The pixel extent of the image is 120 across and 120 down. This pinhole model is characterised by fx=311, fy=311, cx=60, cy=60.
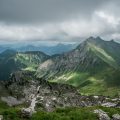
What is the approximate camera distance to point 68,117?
43.3 m

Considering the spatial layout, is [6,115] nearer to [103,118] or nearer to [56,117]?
[56,117]

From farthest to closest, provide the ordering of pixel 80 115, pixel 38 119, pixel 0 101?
pixel 0 101 → pixel 80 115 → pixel 38 119

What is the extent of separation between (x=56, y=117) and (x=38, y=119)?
248cm

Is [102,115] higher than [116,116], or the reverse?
[102,115]

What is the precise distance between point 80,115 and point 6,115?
10.5m

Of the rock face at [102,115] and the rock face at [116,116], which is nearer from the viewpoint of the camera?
the rock face at [102,115]

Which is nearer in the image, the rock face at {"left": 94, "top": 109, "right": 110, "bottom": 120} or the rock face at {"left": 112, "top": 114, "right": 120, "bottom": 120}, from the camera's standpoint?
the rock face at {"left": 94, "top": 109, "right": 110, "bottom": 120}

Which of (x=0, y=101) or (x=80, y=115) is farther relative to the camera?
(x=0, y=101)

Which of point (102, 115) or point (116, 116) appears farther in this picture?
point (116, 116)

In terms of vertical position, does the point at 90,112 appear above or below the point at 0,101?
above

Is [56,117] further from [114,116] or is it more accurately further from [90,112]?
[114,116]

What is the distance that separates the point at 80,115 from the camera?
44719 millimetres

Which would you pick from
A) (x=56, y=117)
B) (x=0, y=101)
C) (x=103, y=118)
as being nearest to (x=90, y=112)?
(x=103, y=118)

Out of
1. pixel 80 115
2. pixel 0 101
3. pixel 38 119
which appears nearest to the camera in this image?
pixel 38 119
